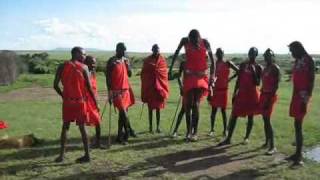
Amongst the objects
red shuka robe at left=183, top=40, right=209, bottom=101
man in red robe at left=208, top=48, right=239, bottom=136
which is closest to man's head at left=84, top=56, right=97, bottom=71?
red shuka robe at left=183, top=40, right=209, bottom=101

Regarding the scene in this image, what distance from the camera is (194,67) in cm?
1213

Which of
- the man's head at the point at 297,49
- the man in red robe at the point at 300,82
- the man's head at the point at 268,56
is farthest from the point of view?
the man's head at the point at 268,56

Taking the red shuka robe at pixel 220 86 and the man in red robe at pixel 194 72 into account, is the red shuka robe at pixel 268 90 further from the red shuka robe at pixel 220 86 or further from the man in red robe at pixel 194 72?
the red shuka robe at pixel 220 86

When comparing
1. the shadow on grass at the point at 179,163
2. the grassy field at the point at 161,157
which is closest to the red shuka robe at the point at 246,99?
the grassy field at the point at 161,157

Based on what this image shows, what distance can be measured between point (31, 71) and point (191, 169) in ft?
110

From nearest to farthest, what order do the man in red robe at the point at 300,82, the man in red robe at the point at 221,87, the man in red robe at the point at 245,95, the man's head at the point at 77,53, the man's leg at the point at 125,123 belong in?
the man in red robe at the point at 300,82 < the man's head at the point at 77,53 < the man in red robe at the point at 245,95 < the man's leg at the point at 125,123 < the man in red robe at the point at 221,87

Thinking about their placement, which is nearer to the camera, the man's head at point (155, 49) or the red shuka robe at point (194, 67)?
the red shuka robe at point (194, 67)

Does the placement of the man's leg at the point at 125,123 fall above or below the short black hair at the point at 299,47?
below

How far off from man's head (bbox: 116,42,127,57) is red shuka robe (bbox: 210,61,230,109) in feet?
8.12

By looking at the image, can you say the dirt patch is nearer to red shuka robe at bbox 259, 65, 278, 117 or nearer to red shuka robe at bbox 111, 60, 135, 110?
red shuka robe at bbox 111, 60, 135, 110

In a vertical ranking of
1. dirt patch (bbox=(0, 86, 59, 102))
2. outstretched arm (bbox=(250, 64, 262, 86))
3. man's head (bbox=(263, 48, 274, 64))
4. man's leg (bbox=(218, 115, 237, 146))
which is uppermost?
man's head (bbox=(263, 48, 274, 64))

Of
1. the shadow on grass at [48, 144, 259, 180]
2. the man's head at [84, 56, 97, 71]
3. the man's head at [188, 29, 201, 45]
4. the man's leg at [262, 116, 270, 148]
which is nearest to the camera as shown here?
the shadow on grass at [48, 144, 259, 180]

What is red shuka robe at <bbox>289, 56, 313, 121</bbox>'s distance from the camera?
9797mm

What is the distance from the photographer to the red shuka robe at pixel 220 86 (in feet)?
44.0
